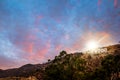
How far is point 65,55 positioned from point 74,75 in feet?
66.6

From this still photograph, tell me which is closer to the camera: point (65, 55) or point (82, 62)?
point (82, 62)

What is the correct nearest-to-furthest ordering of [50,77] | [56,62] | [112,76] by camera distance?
[112,76] → [50,77] → [56,62]

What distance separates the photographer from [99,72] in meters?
93.9

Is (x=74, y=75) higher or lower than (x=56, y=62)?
lower

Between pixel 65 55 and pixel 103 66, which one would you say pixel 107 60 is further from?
pixel 65 55

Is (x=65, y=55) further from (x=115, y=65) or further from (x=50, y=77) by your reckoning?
(x=115, y=65)

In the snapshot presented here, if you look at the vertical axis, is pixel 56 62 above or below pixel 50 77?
above

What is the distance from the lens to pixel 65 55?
108 meters

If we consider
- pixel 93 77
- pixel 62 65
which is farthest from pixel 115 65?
pixel 62 65

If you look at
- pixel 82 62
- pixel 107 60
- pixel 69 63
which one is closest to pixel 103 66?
pixel 107 60

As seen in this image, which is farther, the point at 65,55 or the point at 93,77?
the point at 65,55

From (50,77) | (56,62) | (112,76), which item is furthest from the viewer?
(56,62)

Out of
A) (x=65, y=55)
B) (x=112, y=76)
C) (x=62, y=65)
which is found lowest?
(x=112, y=76)

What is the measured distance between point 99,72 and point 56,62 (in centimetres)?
2439
